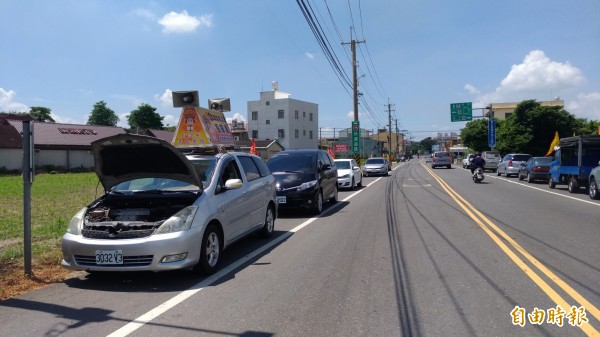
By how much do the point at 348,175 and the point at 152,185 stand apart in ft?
48.8

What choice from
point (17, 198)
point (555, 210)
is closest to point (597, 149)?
point (555, 210)

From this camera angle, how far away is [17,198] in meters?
18.0

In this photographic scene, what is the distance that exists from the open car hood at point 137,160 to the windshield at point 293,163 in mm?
6025

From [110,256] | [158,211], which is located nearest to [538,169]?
[158,211]

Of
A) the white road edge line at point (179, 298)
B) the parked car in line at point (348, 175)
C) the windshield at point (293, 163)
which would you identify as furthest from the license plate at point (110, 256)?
the parked car in line at point (348, 175)

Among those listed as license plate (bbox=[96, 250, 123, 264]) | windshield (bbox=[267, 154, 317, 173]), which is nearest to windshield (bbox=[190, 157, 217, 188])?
license plate (bbox=[96, 250, 123, 264])

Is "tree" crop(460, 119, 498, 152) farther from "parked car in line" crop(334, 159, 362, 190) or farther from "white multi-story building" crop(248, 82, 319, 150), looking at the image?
"parked car in line" crop(334, 159, 362, 190)

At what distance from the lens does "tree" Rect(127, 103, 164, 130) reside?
8394cm

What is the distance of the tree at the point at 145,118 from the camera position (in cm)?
8394

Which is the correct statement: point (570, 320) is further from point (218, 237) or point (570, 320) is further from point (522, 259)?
point (218, 237)

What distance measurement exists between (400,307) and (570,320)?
162 cm

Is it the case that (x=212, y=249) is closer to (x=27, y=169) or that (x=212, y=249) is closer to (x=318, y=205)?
(x=27, y=169)

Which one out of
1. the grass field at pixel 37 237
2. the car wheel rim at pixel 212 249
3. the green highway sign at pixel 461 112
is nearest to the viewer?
the car wheel rim at pixel 212 249

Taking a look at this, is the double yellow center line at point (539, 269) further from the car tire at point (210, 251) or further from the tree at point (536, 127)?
the tree at point (536, 127)
